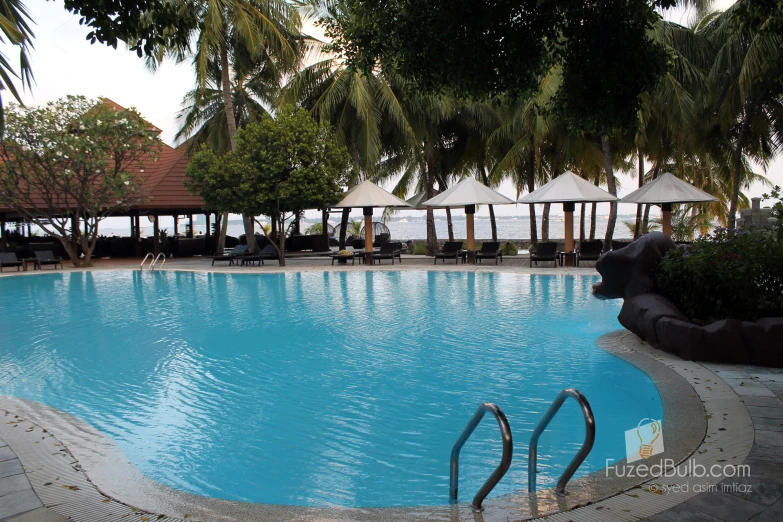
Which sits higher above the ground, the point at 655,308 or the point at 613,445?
the point at 655,308

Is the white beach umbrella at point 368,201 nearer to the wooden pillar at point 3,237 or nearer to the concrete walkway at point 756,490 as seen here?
the wooden pillar at point 3,237

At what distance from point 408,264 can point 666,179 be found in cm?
850

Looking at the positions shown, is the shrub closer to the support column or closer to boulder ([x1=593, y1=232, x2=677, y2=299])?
the support column

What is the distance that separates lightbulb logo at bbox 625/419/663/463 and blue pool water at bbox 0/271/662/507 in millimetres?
Result: 153

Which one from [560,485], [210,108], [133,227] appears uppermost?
[210,108]

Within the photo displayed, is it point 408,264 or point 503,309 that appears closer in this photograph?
point 503,309

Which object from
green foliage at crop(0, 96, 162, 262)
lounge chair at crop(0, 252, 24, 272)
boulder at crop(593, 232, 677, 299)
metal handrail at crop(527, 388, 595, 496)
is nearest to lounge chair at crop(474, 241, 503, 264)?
boulder at crop(593, 232, 677, 299)

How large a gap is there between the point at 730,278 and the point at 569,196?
36.9 feet

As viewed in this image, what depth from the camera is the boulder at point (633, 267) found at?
8.74 meters

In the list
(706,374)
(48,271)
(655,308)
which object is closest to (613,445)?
(706,374)

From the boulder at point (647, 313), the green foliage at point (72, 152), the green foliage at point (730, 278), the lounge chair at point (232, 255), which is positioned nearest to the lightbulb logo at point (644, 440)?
the boulder at point (647, 313)

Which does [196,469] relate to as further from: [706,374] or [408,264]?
[408,264]

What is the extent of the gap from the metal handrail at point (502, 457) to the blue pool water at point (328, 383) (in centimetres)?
53

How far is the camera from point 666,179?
18891mm
